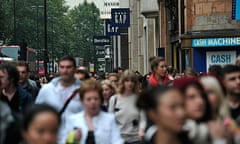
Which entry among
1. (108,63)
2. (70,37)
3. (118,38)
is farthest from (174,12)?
(70,37)

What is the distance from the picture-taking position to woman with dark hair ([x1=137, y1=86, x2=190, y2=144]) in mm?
4871

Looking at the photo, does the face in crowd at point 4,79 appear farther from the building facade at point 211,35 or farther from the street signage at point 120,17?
the street signage at point 120,17

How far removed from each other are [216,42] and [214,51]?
630 millimetres

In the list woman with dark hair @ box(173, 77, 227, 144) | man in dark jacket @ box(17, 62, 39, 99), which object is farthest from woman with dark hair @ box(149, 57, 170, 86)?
woman with dark hair @ box(173, 77, 227, 144)

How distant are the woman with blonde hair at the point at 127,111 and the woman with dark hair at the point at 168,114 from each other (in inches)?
185

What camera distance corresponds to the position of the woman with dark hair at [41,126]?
16.9 feet

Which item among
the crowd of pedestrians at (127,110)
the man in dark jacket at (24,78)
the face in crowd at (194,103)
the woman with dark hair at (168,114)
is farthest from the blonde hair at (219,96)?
the man in dark jacket at (24,78)

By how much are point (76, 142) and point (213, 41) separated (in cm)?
2014

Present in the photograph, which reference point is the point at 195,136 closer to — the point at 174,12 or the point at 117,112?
the point at 117,112

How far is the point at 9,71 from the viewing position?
9445 millimetres

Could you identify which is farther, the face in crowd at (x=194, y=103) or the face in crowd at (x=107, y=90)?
the face in crowd at (x=107, y=90)

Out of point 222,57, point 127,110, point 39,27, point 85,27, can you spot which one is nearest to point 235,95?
point 127,110

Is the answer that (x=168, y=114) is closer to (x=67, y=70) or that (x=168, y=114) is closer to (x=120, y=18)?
(x=67, y=70)

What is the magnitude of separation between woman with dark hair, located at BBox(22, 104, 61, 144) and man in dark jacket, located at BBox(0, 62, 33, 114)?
4.05m
